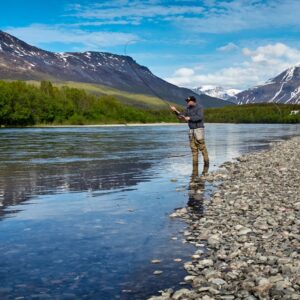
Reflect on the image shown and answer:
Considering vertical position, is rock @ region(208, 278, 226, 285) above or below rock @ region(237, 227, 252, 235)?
below

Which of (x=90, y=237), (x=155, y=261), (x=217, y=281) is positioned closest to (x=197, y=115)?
(x=90, y=237)

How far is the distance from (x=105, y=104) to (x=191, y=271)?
603ft

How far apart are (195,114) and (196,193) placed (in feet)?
19.7

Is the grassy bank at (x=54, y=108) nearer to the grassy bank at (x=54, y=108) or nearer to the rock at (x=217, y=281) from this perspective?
the grassy bank at (x=54, y=108)

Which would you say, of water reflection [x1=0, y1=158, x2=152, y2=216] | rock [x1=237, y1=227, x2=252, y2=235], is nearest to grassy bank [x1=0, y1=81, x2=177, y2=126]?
water reflection [x1=0, y1=158, x2=152, y2=216]

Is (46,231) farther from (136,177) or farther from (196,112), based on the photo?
(196,112)

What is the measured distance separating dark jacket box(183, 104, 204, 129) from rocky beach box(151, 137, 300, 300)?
5.25 m

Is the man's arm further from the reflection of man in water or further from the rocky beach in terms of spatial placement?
the rocky beach

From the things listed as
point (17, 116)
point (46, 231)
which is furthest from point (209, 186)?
point (17, 116)

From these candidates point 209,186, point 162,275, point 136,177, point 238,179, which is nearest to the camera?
point 162,275

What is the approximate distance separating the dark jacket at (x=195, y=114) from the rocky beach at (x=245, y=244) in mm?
5249

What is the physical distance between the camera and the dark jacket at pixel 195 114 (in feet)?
66.2

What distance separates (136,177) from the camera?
778 inches

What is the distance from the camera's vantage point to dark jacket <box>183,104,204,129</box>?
20188mm
